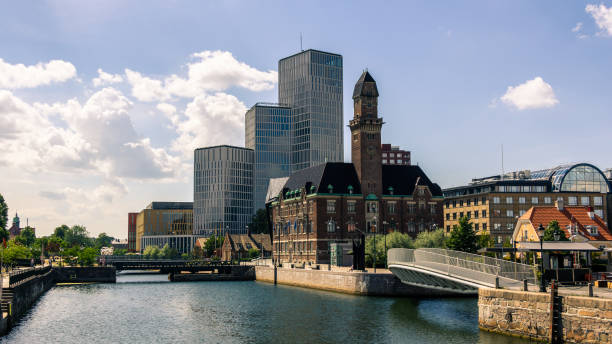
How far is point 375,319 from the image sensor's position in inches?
2448

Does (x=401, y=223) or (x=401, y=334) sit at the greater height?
(x=401, y=223)

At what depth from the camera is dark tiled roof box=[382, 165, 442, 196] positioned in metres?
142

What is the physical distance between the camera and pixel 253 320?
2552 inches

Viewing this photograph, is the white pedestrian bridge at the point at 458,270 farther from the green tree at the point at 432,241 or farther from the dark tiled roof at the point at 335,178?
the dark tiled roof at the point at 335,178

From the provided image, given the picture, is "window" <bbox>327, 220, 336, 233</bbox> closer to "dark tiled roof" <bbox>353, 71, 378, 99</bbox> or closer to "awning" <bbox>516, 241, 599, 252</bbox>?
"dark tiled roof" <bbox>353, 71, 378, 99</bbox>

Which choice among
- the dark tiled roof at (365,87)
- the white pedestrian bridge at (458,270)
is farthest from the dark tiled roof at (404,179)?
the white pedestrian bridge at (458,270)

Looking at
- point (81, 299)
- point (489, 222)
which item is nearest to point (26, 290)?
point (81, 299)

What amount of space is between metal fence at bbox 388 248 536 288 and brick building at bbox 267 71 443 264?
70.6 meters

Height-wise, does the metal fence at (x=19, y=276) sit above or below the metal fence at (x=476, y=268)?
below

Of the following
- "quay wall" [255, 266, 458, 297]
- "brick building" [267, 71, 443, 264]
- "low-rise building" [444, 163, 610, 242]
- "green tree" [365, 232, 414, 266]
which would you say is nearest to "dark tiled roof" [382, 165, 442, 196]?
"brick building" [267, 71, 443, 264]

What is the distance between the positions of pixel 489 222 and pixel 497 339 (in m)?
128

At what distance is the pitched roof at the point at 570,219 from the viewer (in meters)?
101

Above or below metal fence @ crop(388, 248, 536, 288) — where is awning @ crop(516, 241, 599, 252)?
above

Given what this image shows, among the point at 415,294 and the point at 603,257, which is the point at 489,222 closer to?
the point at 603,257
